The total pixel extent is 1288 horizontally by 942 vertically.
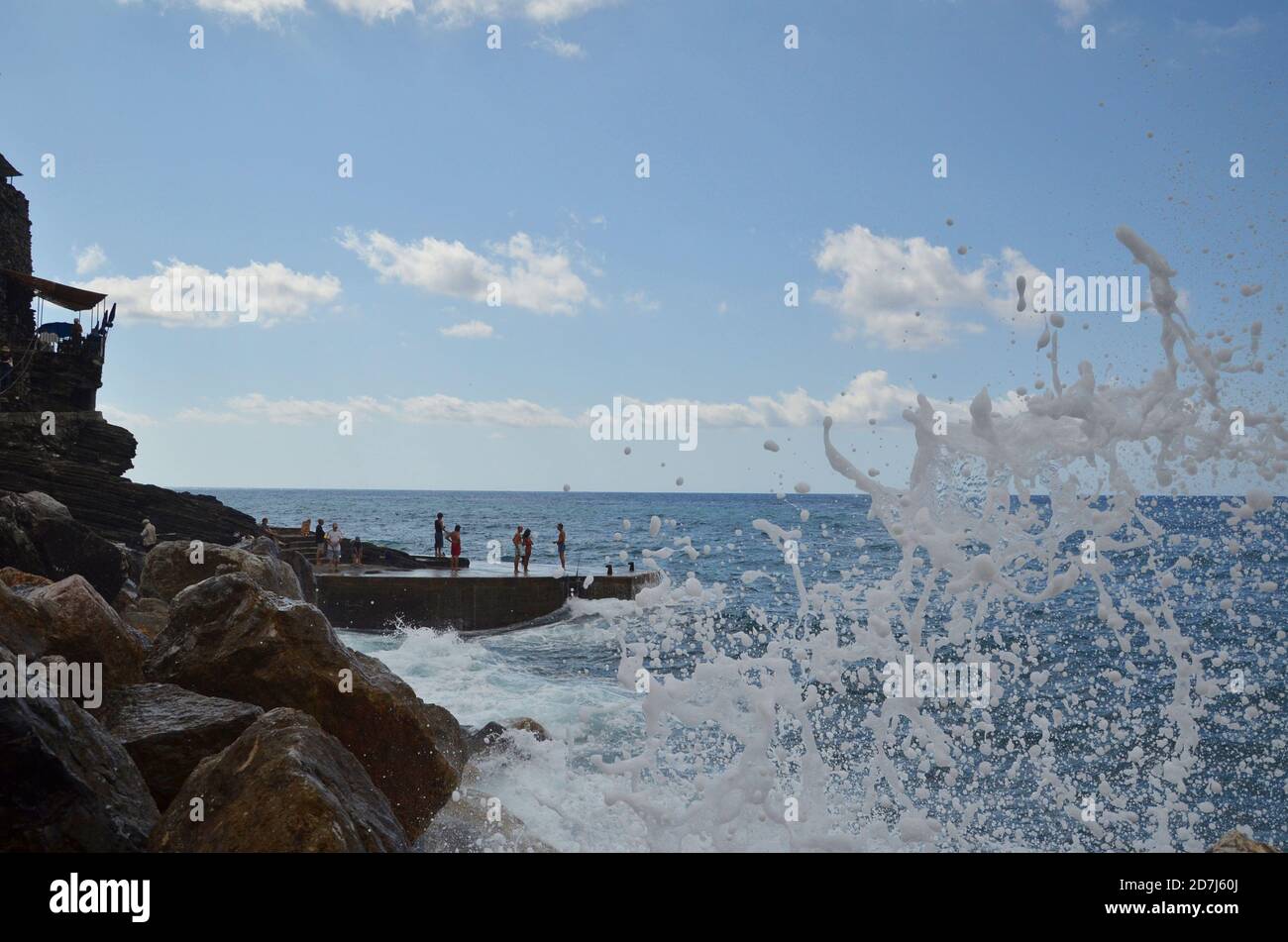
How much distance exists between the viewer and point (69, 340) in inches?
1281

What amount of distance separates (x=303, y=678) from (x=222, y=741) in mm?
1112

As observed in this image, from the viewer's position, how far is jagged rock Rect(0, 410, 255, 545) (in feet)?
89.1

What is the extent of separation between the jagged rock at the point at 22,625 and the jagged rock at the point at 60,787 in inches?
49.2

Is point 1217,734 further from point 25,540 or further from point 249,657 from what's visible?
point 25,540

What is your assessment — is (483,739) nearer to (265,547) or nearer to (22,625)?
(22,625)

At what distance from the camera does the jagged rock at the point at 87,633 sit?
7.36m

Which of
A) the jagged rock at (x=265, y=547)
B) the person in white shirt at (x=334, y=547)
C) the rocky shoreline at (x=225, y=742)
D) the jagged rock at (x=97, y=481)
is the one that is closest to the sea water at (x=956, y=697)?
the rocky shoreline at (x=225, y=742)

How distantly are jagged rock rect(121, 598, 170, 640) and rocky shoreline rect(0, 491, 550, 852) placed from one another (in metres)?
0.12

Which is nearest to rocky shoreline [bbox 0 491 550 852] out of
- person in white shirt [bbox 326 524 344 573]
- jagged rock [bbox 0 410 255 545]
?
person in white shirt [bbox 326 524 344 573]

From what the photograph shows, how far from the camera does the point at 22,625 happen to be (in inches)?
282

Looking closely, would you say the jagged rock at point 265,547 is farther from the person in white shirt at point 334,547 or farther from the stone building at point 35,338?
the stone building at point 35,338

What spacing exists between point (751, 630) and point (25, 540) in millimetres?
17270

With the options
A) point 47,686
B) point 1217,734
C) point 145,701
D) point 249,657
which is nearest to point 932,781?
point 1217,734
